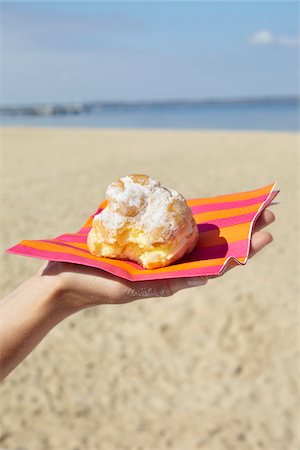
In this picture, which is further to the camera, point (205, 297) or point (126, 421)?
point (205, 297)

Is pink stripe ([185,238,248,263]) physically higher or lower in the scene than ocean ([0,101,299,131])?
higher

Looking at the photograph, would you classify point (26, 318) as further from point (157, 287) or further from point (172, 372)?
point (172, 372)

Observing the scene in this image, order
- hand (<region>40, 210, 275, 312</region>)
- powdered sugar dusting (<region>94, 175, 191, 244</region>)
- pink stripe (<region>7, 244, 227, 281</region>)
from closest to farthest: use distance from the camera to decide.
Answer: pink stripe (<region>7, 244, 227, 281</region>) < hand (<region>40, 210, 275, 312</region>) < powdered sugar dusting (<region>94, 175, 191, 244</region>)

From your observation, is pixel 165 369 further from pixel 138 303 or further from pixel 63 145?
pixel 63 145

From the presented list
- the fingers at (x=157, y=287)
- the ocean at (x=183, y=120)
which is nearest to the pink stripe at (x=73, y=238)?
the fingers at (x=157, y=287)

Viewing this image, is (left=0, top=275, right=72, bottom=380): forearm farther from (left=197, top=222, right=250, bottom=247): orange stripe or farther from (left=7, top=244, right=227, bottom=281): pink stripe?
(left=197, top=222, right=250, bottom=247): orange stripe

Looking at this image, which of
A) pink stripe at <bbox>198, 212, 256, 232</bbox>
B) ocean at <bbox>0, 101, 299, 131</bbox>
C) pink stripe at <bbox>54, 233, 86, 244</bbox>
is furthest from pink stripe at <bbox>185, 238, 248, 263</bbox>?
ocean at <bbox>0, 101, 299, 131</bbox>

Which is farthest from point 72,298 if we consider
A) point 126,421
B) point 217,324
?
point 217,324
